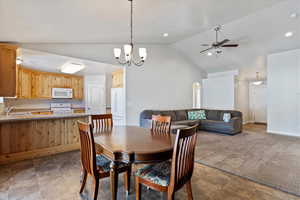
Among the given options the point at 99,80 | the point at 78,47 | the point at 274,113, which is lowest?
the point at 274,113

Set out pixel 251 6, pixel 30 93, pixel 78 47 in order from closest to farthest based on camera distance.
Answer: pixel 251 6
pixel 78 47
pixel 30 93

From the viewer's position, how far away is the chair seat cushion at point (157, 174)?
1558mm

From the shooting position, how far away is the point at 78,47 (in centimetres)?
395

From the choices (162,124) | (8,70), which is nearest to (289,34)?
(162,124)

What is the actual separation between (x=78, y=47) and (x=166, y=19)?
2.30m

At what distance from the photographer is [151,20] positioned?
335 cm

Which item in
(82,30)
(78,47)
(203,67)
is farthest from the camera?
(203,67)

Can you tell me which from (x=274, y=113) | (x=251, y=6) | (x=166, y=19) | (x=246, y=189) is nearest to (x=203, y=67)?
(x=274, y=113)

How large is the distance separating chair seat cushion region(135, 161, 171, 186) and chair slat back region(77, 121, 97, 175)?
52 cm

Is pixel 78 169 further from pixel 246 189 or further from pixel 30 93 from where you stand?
pixel 30 93

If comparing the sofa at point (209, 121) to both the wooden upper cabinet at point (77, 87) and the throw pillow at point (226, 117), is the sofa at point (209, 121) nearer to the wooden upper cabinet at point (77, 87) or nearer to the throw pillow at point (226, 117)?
the throw pillow at point (226, 117)

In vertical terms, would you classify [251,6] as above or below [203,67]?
above

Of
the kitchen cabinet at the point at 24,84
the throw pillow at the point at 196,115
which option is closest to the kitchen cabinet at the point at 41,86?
the kitchen cabinet at the point at 24,84

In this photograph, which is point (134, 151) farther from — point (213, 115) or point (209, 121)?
point (213, 115)
